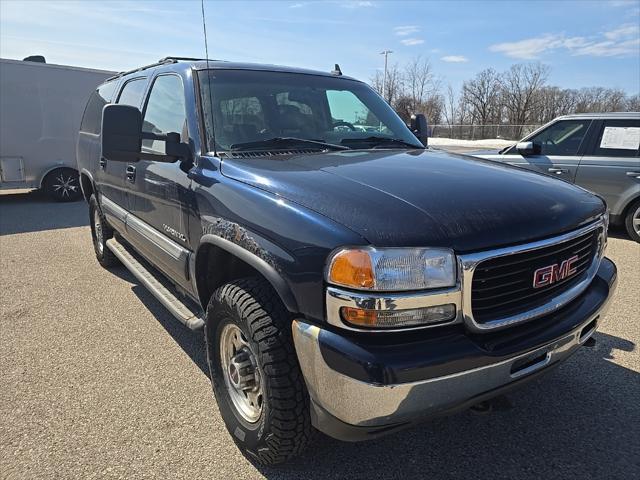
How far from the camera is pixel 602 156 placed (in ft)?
22.2

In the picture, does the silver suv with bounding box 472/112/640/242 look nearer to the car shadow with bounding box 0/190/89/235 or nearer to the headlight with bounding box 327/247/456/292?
the headlight with bounding box 327/247/456/292

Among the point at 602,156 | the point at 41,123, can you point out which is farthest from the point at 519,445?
the point at 41,123

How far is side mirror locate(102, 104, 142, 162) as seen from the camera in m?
2.70

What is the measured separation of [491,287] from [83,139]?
543 centimetres

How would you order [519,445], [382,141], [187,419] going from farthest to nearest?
[382,141] → [187,419] → [519,445]

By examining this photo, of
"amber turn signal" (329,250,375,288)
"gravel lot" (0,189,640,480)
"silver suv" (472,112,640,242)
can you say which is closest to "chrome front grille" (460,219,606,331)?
"amber turn signal" (329,250,375,288)

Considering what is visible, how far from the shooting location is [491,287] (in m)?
1.91

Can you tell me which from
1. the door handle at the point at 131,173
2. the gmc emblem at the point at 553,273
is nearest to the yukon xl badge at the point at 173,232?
the door handle at the point at 131,173

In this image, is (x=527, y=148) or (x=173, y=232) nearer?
(x=173, y=232)

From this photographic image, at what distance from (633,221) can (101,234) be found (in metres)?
6.90

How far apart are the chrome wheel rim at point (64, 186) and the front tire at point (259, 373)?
9.73 metres

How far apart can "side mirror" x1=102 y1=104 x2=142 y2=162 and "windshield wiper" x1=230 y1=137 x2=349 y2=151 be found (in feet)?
1.84

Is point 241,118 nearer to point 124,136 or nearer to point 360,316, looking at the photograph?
point 124,136

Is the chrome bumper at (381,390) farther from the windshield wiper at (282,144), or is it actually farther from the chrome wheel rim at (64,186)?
the chrome wheel rim at (64,186)
